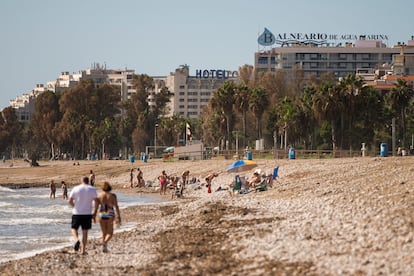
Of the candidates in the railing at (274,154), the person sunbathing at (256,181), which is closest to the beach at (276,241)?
the person sunbathing at (256,181)

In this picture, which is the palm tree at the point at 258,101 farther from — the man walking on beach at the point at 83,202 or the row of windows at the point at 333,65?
the row of windows at the point at 333,65

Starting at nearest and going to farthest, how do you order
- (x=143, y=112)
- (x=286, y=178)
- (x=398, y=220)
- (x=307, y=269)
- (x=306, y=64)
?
(x=307, y=269) < (x=398, y=220) < (x=286, y=178) < (x=143, y=112) < (x=306, y=64)

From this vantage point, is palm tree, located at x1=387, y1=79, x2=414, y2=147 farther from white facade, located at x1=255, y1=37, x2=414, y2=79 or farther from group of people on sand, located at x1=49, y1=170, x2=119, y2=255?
white facade, located at x1=255, y1=37, x2=414, y2=79

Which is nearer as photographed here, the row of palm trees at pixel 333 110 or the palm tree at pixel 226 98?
the row of palm trees at pixel 333 110

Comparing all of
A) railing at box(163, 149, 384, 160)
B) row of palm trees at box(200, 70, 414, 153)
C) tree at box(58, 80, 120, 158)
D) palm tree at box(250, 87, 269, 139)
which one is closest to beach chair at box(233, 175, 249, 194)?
railing at box(163, 149, 384, 160)

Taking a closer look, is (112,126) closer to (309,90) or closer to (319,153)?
(309,90)

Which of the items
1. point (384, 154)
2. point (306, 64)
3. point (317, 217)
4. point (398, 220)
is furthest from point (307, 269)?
point (306, 64)

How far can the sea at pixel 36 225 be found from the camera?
22.1 metres

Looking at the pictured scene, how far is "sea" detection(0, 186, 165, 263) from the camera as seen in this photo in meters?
22.1

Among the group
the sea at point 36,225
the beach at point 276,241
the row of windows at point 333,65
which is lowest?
the sea at point 36,225

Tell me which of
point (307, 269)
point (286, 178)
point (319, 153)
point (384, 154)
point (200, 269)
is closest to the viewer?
point (307, 269)

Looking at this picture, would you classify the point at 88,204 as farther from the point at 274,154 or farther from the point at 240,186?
the point at 274,154

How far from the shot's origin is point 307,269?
40.5 ft

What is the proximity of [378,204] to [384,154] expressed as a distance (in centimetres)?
3598
